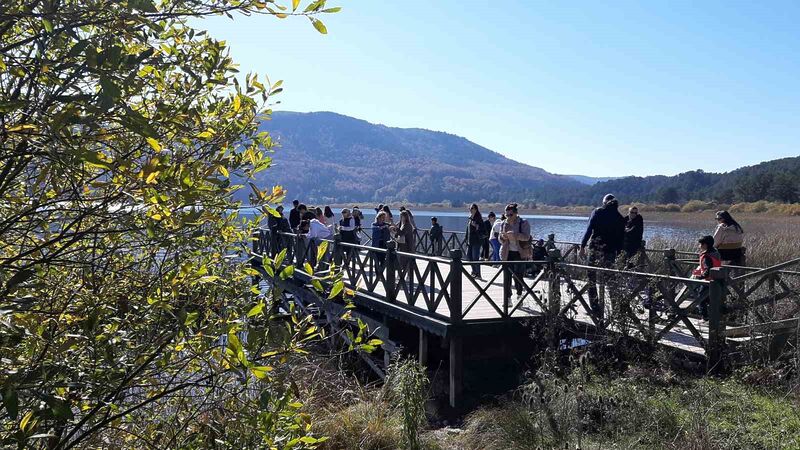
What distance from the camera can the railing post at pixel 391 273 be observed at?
35.0 feet

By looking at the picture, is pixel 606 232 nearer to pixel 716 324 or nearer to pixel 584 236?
pixel 584 236

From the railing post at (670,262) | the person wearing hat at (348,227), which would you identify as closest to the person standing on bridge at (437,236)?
the person wearing hat at (348,227)

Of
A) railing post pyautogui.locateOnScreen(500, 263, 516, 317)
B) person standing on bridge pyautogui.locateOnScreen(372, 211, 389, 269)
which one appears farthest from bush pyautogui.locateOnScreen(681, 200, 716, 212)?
railing post pyautogui.locateOnScreen(500, 263, 516, 317)

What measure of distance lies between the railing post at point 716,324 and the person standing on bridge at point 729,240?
9.26 ft

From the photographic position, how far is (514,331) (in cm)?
924

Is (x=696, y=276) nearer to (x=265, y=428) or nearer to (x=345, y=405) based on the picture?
(x=345, y=405)

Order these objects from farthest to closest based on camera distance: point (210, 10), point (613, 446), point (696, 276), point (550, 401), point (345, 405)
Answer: point (696, 276), point (345, 405), point (550, 401), point (613, 446), point (210, 10)

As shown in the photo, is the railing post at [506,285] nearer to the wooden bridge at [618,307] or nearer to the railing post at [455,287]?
the wooden bridge at [618,307]

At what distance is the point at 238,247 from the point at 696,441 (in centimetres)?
419

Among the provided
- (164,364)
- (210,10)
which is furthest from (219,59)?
(164,364)

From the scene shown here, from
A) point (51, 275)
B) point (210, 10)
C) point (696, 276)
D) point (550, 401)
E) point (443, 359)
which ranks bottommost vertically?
point (443, 359)

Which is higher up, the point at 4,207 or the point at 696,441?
the point at 4,207

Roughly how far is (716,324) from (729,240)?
325 cm

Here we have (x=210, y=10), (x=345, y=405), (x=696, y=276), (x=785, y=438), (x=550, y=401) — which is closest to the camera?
(x=210, y=10)
